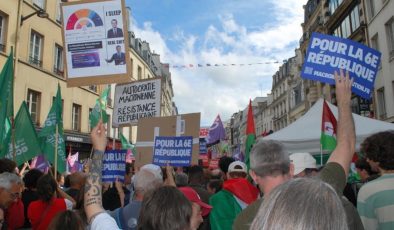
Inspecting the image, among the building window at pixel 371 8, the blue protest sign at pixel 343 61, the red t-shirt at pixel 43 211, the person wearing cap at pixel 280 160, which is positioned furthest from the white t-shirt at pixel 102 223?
→ the building window at pixel 371 8

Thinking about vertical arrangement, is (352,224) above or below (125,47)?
below

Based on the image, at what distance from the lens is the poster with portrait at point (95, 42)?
5.45 m

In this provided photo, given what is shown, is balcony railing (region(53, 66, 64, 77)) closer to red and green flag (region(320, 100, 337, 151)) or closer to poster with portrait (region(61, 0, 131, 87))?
poster with portrait (region(61, 0, 131, 87))

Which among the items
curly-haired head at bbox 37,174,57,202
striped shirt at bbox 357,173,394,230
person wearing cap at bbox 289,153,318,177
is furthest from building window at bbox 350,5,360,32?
striped shirt at bbox 357,173,394,230

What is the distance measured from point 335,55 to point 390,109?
1694cm

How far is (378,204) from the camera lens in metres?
2.64

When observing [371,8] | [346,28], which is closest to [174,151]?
[371,8]

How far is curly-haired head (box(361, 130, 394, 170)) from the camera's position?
285cm

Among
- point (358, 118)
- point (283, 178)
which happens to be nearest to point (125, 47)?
point (283, 178)

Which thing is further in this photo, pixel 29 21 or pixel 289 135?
pixel 29 21

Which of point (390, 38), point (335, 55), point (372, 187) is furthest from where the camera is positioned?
point (390, 38)

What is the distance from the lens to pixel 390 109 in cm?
2023

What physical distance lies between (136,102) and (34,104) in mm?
13818

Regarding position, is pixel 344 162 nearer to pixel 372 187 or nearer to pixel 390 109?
pixel 372 187
